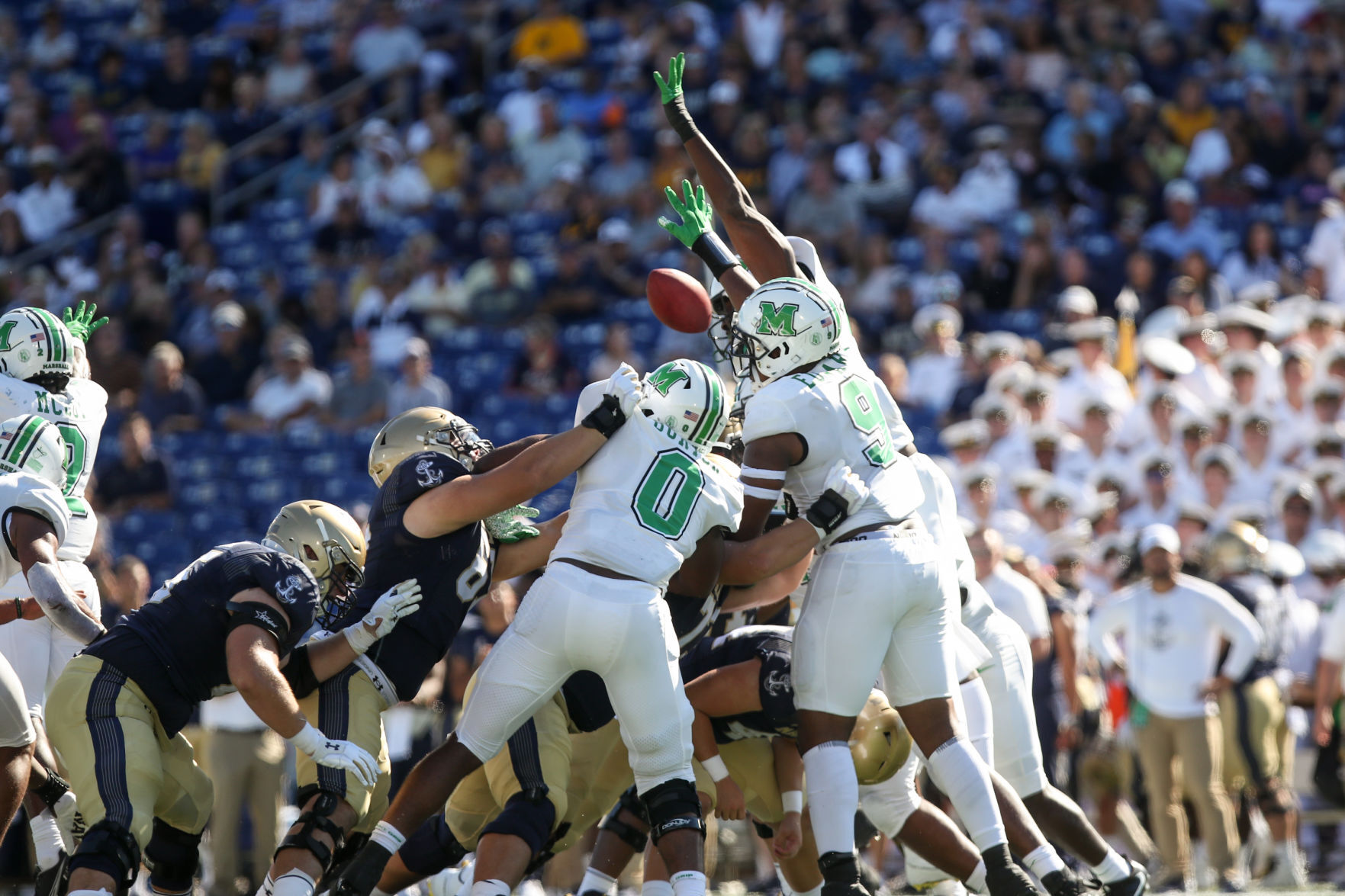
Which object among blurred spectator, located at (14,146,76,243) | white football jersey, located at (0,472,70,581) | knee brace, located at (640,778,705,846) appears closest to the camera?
knee brace, located at (640,778,705,846)

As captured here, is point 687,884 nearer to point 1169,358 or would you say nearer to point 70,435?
point 70,435

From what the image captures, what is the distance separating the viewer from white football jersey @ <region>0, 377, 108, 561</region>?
6641 millimetres

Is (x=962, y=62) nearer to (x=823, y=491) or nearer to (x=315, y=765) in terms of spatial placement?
(x=823, y=491)

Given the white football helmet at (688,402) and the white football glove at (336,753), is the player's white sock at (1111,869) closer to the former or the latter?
the white football helmet at (688,402)

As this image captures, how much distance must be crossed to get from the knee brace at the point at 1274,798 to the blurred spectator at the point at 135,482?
313 inches

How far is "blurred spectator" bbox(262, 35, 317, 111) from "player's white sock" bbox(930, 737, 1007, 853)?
44.4ft

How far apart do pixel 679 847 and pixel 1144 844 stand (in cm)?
473

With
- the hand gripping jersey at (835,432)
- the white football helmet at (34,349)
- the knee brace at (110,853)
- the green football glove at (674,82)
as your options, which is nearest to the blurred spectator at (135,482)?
the white football helmet at (34,349)

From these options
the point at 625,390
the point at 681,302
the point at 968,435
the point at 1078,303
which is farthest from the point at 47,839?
the point at 1078,303

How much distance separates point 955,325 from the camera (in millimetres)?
12695

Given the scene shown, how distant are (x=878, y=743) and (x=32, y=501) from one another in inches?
123

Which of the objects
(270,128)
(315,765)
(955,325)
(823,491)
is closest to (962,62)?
(955,325)

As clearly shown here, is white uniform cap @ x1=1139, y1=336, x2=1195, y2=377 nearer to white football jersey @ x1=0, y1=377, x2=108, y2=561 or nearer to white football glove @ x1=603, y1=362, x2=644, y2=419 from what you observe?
white football glove @ x1=603, y1=362, x2=644, y2=419

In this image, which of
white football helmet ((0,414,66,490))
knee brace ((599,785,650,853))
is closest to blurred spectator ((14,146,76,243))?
white football helmet ((0,414,66,490))
